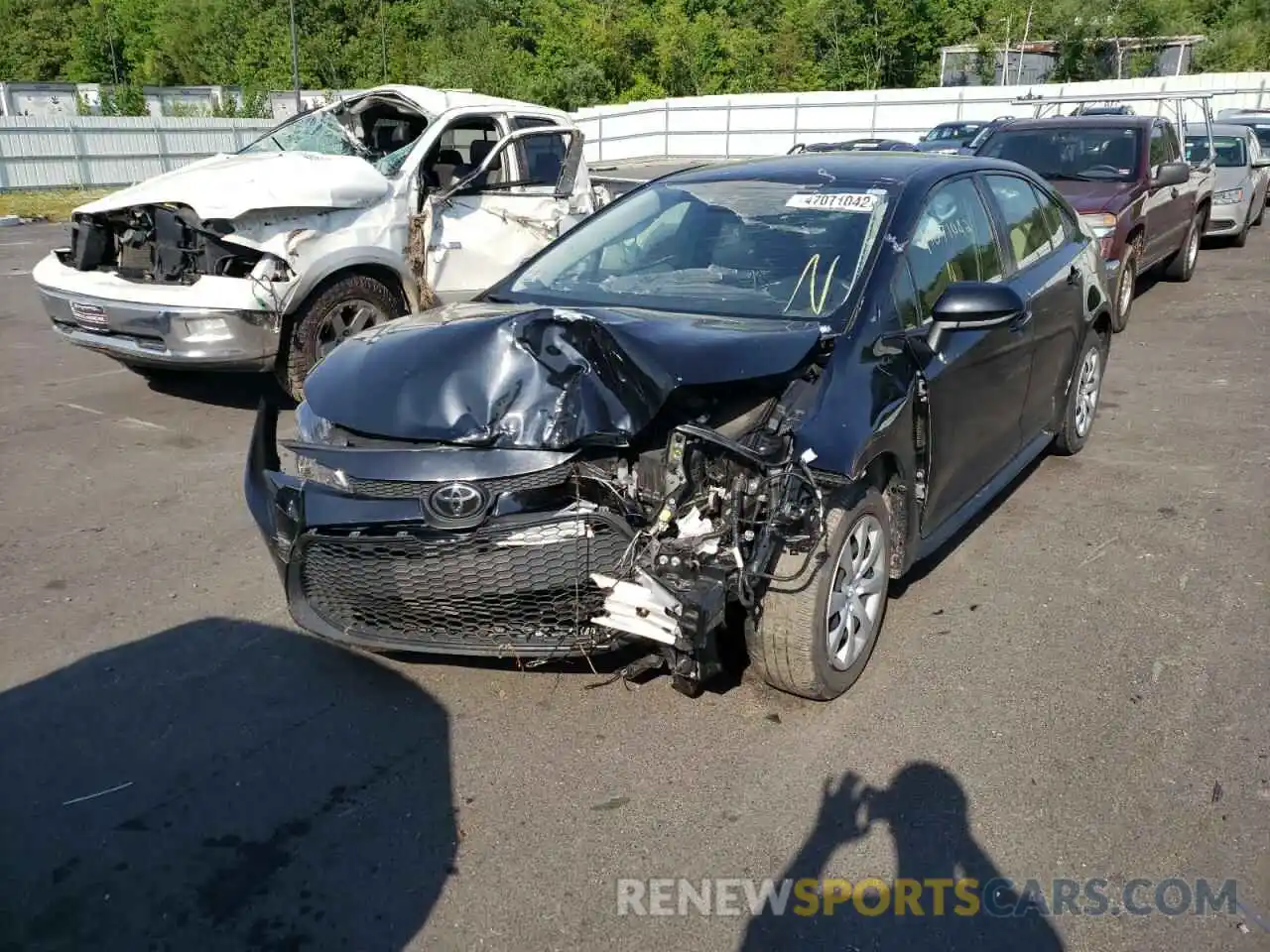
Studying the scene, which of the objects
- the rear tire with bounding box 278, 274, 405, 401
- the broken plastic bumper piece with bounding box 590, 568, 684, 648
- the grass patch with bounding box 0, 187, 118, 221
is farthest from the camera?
the grass patch with bounding box 0, 187, 118, 221

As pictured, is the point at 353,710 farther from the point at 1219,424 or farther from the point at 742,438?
the point at 1219,424

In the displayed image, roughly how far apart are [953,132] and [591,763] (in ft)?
78.4

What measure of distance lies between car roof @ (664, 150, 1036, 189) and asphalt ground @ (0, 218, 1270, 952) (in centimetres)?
170

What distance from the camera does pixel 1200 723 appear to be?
134 inches

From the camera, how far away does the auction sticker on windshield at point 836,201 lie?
4.11 metres

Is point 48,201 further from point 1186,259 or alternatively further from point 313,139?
point 1186,259

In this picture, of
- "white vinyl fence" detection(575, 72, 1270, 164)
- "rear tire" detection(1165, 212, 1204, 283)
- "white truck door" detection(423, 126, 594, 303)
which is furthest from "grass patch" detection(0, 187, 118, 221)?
"rear tire" detection(1165, 212, 1204, 283)

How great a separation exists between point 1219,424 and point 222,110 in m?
46.6

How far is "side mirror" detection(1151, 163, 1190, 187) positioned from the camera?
30.9 feet

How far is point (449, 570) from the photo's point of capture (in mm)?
3131

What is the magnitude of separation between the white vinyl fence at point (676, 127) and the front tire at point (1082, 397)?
25.6 m

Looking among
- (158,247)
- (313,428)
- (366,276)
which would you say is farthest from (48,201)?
(313,428)

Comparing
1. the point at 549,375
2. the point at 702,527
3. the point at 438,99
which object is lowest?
the point at 702,527

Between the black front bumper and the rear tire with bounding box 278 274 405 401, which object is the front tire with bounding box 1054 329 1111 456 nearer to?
the black front bumper
